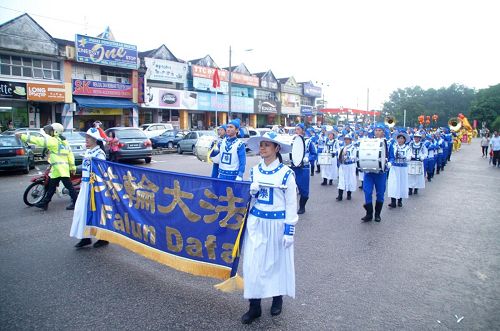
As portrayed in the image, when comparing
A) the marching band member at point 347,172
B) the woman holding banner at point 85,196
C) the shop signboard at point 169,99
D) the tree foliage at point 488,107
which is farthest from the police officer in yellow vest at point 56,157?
the tree foliage at point 488,107

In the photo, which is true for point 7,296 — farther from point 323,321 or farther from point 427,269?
point 427,269

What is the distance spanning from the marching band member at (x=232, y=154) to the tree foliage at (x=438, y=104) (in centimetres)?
7172

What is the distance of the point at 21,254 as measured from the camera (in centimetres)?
517

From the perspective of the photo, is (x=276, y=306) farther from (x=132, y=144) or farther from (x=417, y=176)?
(x=132, y=144)

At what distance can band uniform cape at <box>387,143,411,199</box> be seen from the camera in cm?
904

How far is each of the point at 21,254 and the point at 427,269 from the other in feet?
18.5

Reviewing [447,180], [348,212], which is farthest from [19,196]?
[447,180]

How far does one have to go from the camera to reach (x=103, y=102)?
29.3 meters

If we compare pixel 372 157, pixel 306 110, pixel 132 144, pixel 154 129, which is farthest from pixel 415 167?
pixel 306 110

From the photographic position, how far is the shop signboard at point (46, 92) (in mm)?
25188

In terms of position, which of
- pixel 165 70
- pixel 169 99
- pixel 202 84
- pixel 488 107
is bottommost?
pixel 169 99

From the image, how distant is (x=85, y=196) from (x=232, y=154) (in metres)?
2.56

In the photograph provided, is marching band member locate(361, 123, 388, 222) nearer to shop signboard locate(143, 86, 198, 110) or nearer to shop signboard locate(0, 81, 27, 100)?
shop signboard locate(0, 81, 27, 100)

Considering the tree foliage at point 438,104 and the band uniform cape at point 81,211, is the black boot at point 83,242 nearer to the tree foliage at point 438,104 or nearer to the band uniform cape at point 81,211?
the band uniform cape at point 81,211
